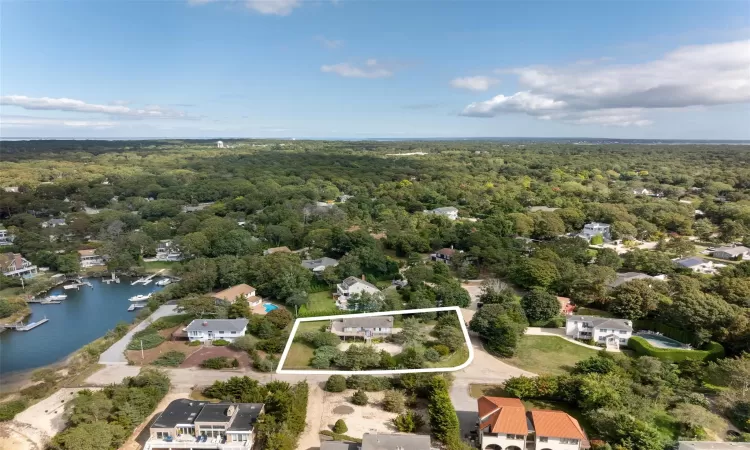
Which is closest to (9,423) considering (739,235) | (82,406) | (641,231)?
(82,406)

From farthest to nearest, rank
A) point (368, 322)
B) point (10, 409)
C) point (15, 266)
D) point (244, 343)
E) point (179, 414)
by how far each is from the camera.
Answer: point (15, 266) < point (368, 322) < point (244, 343) < point (10, 409) < point (179, 414)

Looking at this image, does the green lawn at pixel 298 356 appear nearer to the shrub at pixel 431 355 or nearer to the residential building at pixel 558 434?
the shrub at pixel 431 355

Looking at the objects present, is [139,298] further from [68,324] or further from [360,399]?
[360,399]

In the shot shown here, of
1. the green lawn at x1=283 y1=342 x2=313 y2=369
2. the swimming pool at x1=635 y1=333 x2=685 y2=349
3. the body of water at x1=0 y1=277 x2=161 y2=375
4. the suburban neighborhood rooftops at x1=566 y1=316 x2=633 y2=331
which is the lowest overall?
the body of water at x1=0 y1=277 x2=161 y2=375

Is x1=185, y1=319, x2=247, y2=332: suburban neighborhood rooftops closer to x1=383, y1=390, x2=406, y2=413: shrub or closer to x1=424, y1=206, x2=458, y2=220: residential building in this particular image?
x1=383, y1=390, x2=406, y2=413: shrub

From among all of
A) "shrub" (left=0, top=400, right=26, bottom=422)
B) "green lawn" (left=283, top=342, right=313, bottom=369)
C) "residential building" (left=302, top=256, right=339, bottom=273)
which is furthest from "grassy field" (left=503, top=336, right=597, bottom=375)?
"shrub" (left=0, top=400, right=26, bottom=422)

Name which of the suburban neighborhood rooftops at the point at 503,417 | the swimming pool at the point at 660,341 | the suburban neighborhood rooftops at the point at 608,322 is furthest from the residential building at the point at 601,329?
the suburban neighborhood rooftops at the point at 503,417

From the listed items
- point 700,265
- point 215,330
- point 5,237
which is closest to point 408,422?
point 215,330

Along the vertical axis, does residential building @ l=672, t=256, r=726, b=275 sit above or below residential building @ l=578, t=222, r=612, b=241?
below
